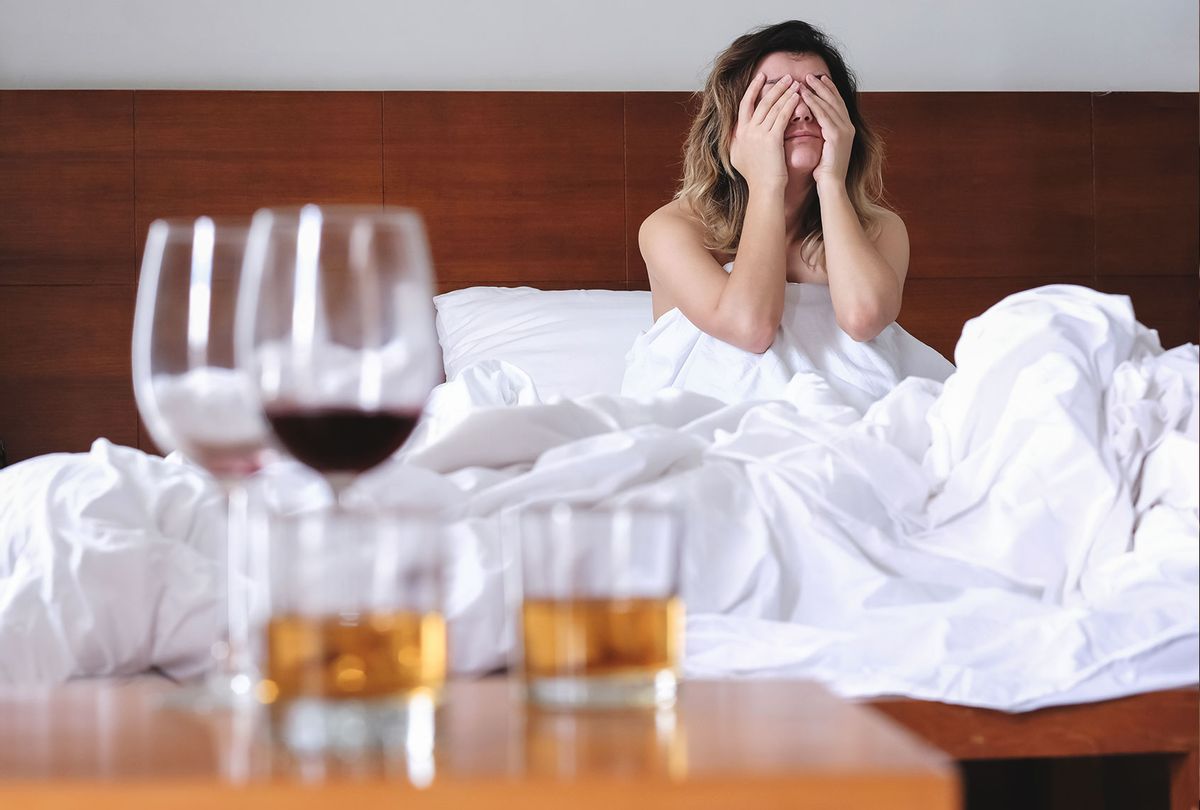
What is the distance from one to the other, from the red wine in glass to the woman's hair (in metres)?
2.10

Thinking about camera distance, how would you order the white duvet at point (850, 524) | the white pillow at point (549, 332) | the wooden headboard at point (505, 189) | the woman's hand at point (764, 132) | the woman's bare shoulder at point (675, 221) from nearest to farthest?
1. the white duvet at point (850, 524)
2. the woman's hand at point (764, 132)
3. the woman's bare shoulder at point (675, 221)
4. the white pillow at point (549, 332)
5. the wooden headboard at point (505, 189)

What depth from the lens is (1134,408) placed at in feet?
4.49

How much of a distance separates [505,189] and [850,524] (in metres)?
2.23

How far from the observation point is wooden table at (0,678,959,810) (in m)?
0.40

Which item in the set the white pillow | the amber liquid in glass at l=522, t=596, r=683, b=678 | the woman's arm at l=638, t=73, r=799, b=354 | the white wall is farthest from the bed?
the amber liquid in glass at l=522, t=596, r=683, b=678

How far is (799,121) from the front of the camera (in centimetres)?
252

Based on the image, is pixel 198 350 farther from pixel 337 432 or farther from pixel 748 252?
pixel 748 252

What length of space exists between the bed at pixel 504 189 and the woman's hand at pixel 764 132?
3.05 feet

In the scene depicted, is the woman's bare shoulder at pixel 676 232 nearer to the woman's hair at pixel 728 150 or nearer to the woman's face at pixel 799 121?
the woman's hair at pixel 728 150

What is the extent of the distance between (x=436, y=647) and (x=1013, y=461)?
1006 mm

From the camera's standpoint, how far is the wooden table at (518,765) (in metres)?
0.40

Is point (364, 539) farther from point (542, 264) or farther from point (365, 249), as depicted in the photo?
point (542, 264)

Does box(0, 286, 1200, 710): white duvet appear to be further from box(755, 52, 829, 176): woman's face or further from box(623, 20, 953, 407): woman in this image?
box(755, 52, 829, 176): woman's face

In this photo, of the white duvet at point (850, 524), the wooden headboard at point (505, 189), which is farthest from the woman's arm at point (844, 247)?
the wooden headboard at point (505, 189)
